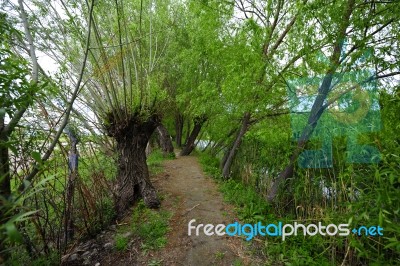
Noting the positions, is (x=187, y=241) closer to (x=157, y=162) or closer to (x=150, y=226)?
(x=150, y=226)

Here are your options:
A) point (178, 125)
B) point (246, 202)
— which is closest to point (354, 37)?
point (246, 202)

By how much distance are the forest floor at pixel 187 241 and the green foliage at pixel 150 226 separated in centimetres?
7

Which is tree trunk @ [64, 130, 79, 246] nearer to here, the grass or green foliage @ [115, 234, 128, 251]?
green foliage @ [115, 234, 128, 251]

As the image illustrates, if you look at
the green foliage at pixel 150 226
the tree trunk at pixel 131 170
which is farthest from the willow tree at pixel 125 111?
the green foliage at pixel 150 226

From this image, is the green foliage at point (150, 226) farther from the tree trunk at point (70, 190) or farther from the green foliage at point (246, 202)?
the green foliage at point (246, 202)

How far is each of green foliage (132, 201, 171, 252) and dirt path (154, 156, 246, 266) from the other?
12 cm

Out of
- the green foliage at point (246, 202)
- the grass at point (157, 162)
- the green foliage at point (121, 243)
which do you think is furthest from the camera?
the grass at point (157, 162)

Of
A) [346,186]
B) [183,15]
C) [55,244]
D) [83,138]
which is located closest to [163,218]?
[55,244]

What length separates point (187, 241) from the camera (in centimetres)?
299

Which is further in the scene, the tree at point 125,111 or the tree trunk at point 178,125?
the tree trunk at point 178,125

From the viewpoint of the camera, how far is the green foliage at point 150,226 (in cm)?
297

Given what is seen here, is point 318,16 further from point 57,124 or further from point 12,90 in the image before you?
point 57,124

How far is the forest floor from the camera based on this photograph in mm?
2680

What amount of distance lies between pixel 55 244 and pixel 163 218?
150 cm
